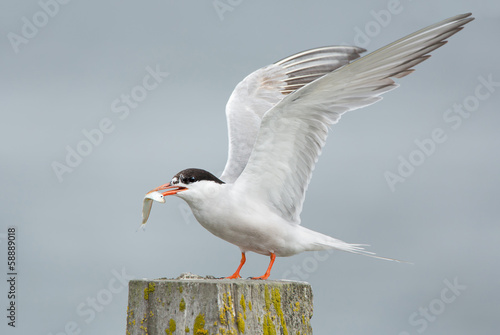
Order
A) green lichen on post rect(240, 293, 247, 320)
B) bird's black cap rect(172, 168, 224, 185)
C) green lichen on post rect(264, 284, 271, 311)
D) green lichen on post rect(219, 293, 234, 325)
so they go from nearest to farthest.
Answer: green lichen on post rect(219, 293, 234, 325) → green lichen on post rect(240, 293, 247, 320) → green lichen on post rect(264, 284, 271, 311) → bird's black cap rect(172, 168, 224, 185)

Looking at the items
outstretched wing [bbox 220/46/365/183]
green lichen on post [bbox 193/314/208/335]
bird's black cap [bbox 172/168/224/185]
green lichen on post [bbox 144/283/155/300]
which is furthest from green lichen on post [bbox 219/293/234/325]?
outstretched wing [bbox 220/46/365/183]

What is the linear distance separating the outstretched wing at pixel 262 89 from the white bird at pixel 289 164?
659 millimetres

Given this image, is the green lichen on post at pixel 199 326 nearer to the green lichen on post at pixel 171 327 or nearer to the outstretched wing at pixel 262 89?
the green lichen on post at pixel 171 327

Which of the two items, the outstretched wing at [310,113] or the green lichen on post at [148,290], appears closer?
the green lichen on post at [148,290]

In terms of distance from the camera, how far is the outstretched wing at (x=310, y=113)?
5504 mm

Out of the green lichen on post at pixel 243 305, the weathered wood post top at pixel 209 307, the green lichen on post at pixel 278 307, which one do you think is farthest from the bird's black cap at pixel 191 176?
the green lichen on post at pixel 243 305

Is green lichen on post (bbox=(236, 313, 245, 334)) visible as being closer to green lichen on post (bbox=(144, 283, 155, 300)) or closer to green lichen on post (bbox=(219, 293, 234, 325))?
green lichen on post (bbox=(219, 293, 234, 325))

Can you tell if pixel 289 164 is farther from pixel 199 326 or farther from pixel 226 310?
pixel 199 326

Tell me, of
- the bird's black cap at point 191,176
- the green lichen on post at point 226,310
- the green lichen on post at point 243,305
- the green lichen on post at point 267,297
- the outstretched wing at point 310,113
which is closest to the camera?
the green lichen on post at point 226,310

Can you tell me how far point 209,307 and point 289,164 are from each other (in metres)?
2.35

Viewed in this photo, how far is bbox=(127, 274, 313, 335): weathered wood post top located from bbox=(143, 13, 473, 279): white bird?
1.24 meters

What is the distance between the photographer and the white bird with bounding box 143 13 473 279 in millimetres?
5570

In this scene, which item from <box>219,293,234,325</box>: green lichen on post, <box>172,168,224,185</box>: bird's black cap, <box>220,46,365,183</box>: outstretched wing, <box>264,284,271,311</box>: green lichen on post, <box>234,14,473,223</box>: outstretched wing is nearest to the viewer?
<box>219,293,234,325</box>: green lichen on post

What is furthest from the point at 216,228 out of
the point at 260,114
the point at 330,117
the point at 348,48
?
the point at 348,48
